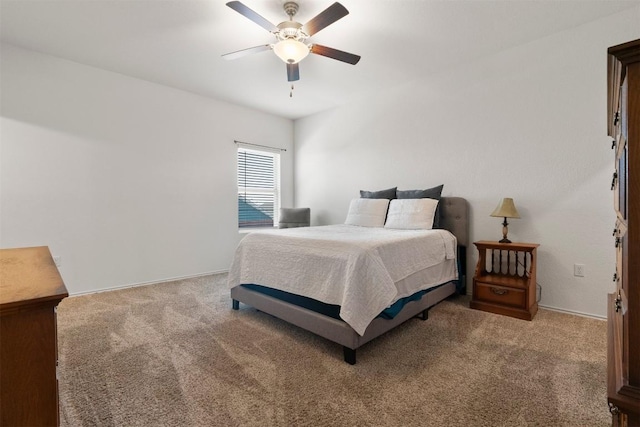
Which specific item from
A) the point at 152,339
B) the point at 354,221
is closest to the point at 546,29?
the point at 354,221

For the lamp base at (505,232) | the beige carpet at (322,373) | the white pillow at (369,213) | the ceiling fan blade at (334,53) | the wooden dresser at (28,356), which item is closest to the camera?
the wooden dresser at (28,356)

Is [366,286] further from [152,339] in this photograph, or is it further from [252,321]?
[152,339]

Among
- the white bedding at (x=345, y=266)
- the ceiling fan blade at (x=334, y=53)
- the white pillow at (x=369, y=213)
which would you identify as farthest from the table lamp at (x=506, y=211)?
the ceiling fan blade at (x=334, y=53)

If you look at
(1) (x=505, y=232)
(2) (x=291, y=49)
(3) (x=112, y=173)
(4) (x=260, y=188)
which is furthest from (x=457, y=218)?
(3) (x=112, y=173)

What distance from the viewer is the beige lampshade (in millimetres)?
2742

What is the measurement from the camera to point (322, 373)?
176cm

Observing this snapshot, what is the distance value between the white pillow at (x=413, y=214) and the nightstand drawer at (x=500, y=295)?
2.45 ft

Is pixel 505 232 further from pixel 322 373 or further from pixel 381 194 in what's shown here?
pixel 322 373

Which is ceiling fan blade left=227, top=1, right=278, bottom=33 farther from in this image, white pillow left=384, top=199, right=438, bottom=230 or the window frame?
the window frame

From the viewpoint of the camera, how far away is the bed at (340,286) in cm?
188

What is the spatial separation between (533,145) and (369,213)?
1.77m

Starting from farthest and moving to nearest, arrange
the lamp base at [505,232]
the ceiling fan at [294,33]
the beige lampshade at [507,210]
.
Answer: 1. the lamp base at [505,232]
2. the beige lampshade at [507,210]
3. the ceiling fan at [294,33]

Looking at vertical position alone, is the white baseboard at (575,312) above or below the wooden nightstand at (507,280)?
below

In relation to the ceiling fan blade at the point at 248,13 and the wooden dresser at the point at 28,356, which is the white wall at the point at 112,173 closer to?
the ceiling fan blade at the point at 248,13
